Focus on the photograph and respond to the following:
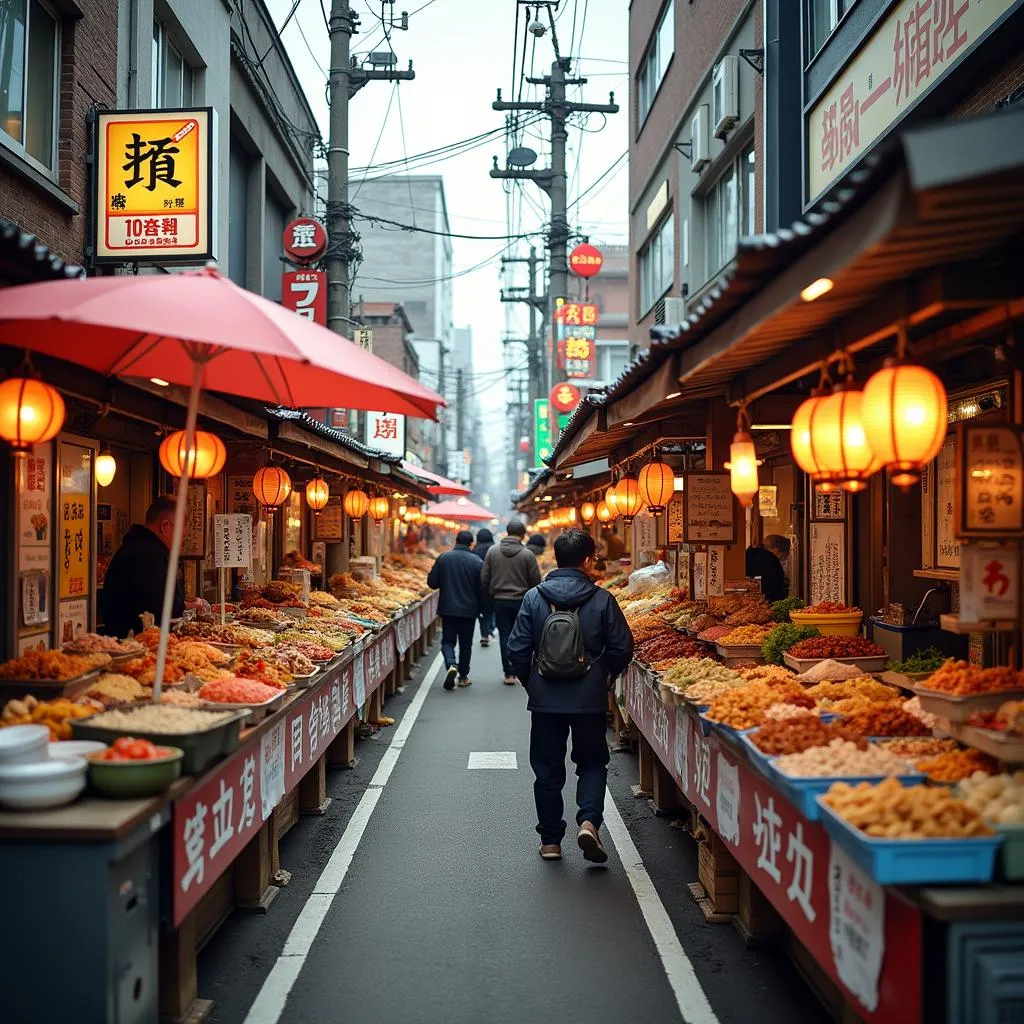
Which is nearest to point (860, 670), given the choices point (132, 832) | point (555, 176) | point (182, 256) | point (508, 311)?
point (132, 832)

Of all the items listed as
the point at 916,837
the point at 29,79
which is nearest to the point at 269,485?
the point at 29,79

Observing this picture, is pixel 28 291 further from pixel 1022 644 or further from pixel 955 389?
pixel 955 389

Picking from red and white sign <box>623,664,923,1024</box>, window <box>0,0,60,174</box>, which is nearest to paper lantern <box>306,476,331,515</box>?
window <box>0,0,60,174</box>

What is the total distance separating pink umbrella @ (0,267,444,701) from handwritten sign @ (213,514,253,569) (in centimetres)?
370

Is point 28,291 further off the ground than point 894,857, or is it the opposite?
point 28,291

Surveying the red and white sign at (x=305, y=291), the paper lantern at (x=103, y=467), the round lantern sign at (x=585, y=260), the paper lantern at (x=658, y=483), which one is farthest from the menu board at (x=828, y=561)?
the round lantern sign at (x=585, y=260)

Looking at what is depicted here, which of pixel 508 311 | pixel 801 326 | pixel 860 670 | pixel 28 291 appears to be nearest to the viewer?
pixel 28 291

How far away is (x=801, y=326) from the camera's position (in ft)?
17.9

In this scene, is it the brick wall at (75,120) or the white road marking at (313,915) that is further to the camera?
the brick wall at (75,120)

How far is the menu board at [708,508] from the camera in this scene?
31.4 feet

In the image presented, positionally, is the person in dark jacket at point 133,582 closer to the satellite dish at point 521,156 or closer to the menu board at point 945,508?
the menu board at point 945,508

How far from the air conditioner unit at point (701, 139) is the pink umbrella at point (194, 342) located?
37.9ft

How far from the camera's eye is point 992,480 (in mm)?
4949

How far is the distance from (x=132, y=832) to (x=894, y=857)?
3073mm
